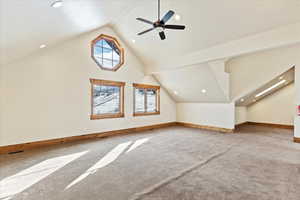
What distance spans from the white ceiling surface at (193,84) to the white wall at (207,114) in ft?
1.05

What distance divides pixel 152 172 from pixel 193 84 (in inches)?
185

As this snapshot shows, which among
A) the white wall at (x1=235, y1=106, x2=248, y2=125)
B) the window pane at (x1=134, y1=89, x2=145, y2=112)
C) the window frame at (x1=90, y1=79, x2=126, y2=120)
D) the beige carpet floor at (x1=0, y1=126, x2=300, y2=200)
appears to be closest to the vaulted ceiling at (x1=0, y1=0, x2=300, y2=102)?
the window pane at (x1=134, y1=89, x2=145, y2=112)

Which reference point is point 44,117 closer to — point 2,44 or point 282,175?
point 2,44

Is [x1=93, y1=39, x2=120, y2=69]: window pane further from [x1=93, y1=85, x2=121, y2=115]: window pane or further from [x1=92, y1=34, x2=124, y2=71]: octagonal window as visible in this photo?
[x1=93, y1=85, x2=121, y2=115]: window pane

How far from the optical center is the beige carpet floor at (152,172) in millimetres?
2287

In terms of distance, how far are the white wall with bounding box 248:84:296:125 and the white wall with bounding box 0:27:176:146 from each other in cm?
782

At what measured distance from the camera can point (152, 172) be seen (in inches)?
118

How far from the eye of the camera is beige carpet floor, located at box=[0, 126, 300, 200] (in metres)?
2.29

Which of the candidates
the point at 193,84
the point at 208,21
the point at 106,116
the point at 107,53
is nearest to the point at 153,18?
the point at 208,21

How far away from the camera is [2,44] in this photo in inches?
116

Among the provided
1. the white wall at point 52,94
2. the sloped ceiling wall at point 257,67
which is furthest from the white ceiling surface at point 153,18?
the sloped ceiling wall at point 257,67

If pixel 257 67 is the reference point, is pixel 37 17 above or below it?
above

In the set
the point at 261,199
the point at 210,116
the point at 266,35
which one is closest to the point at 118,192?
the point at 261,199

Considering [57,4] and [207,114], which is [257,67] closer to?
[207,114]
